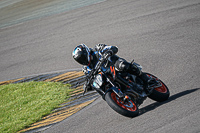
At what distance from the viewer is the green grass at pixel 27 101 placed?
26.7ft

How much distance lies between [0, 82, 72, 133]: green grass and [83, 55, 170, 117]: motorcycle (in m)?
2.32

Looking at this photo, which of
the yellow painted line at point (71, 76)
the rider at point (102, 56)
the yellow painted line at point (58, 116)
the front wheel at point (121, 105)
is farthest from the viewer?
the yellow painted line at point (71, 76)

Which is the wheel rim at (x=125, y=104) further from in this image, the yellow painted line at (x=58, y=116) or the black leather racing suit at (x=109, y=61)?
the yellow painted line at (x=58, y=116)

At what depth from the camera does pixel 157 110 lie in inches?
244

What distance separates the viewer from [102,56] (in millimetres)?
6219

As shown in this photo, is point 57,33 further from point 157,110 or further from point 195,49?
point 157,110

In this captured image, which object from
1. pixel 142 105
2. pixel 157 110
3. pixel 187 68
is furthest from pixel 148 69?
pixel 157 110

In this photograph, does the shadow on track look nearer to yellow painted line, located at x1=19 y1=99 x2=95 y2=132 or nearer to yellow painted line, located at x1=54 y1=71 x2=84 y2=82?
yellow painted line, located at x1=19 y1=99 x2=95 y2=132

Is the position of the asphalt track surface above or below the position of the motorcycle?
below

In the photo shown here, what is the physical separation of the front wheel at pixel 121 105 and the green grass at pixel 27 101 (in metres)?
2.62

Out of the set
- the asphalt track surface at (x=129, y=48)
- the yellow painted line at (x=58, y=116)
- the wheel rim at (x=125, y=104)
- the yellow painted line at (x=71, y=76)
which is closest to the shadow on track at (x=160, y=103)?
the asphalt track surface at (x=129, y=48)

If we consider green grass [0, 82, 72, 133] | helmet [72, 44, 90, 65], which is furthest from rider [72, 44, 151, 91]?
green grass [0, 82, 72, 133]

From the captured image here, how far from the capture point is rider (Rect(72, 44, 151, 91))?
250 inches

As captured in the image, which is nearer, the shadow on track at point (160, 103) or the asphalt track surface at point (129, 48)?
the asphalt track surface at point (129, 48)
